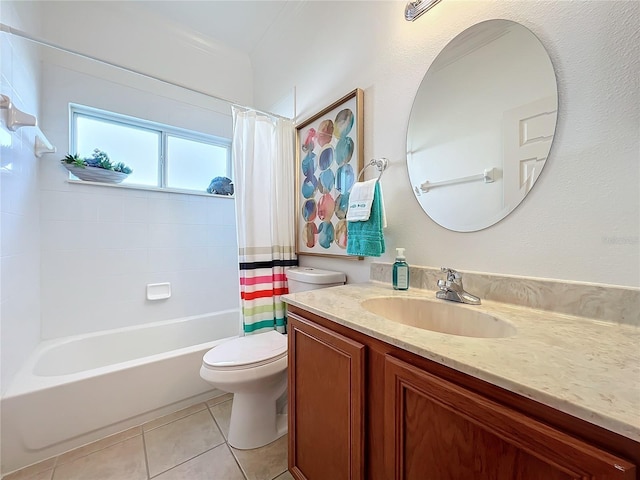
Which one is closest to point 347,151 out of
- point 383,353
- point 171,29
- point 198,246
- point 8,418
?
point 383,353

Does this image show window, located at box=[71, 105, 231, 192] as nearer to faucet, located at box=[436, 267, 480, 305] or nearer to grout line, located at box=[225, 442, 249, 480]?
grout line, located at box=[225, 442, 249, 480]

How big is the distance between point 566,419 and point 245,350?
4.17 ft

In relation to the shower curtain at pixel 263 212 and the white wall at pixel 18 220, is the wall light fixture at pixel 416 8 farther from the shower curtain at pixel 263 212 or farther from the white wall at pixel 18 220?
the white wall at pixel 18 220

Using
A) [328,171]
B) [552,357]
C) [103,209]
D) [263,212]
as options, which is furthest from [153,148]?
[552,357]

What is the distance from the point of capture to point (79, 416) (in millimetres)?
1271

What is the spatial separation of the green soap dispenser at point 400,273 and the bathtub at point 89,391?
4.10 feet

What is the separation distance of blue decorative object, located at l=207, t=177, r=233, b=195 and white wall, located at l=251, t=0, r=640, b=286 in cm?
147

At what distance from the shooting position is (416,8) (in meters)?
1.07

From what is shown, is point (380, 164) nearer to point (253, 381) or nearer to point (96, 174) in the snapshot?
point (253, 381)

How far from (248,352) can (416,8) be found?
175cm

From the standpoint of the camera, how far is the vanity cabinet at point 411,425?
39cm

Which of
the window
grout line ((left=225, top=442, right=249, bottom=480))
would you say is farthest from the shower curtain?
the window

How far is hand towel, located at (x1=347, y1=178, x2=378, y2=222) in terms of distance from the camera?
4.04 feet

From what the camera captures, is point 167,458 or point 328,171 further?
point 328,171
